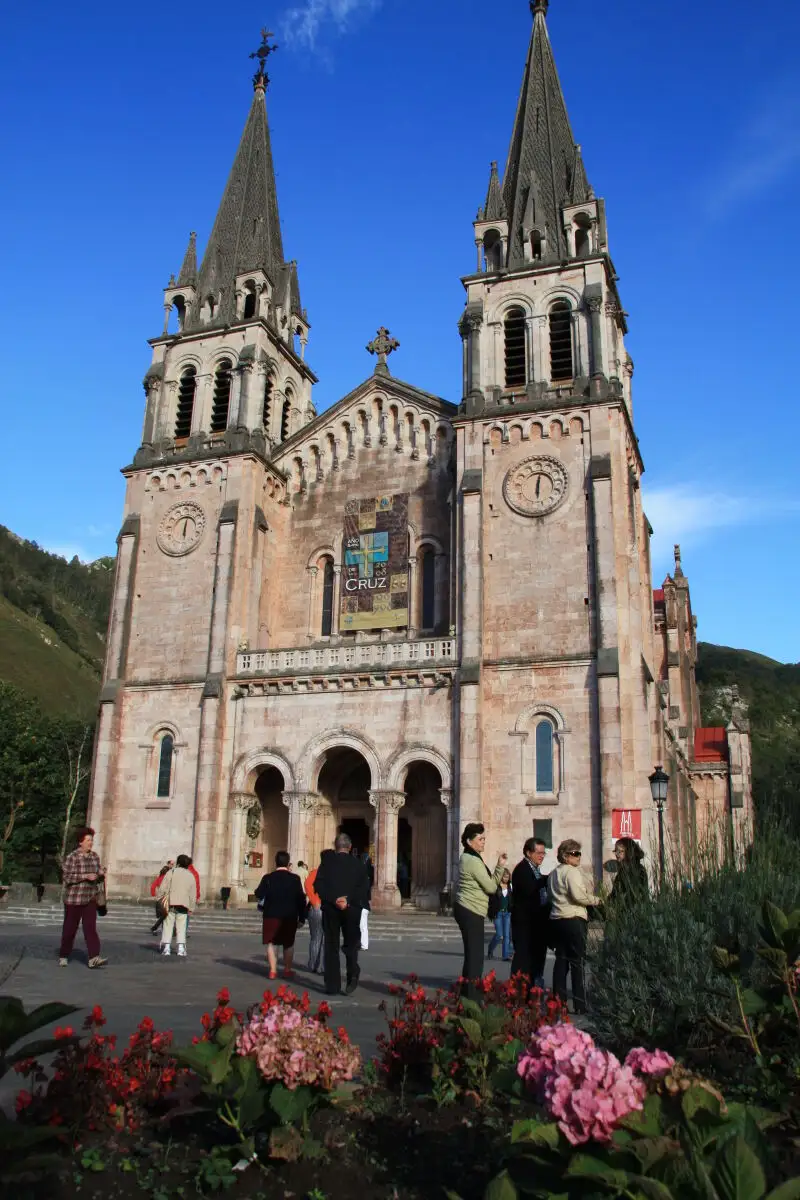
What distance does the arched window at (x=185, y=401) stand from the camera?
36625 millimetres

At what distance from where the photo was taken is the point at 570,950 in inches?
398

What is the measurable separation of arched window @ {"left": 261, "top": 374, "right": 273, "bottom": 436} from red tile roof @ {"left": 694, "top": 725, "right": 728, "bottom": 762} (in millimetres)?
24649

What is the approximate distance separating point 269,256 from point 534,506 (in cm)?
1723

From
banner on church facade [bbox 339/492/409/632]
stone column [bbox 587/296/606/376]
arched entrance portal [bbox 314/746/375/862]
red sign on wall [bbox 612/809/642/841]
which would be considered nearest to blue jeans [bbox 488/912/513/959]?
red sign on wall [bbox 612/809/642/841]

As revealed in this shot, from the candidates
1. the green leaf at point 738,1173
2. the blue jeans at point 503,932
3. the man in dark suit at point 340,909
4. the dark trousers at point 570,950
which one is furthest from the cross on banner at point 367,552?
the green leaf at point 738,1173

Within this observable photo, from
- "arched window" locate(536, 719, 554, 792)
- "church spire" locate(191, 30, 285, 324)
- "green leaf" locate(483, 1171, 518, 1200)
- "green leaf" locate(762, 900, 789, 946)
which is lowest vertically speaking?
"green leaf" locate(483, 1171, 518, 1200)

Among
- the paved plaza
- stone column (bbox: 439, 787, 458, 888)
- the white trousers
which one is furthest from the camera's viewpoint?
stone column (bbox: 439, 787, 458, 888)

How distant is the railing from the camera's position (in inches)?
1141

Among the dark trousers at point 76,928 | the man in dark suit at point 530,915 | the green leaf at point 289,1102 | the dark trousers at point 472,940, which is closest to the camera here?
the green leaf at point 289,1102

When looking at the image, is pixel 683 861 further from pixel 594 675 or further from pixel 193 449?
pixel 193 449

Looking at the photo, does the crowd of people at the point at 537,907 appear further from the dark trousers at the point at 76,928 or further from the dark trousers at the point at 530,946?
the dark trousers at the point at 76,928

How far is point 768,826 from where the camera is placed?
9125 millimetres

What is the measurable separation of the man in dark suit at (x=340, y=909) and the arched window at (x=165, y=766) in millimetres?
19347

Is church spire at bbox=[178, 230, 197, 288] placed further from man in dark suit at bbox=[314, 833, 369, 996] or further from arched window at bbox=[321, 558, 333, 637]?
man in dark suit at bbox=[314, 833, 369, 996]
